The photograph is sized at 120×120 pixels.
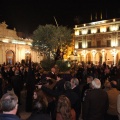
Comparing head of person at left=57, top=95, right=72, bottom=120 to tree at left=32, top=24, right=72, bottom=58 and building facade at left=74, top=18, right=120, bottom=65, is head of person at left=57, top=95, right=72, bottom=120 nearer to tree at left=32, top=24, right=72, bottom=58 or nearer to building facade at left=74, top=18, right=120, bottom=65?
tree at left=32, top=24, right=72, bottom=58

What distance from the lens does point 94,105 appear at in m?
5.30

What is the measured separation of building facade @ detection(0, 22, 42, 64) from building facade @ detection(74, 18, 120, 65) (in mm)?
11948

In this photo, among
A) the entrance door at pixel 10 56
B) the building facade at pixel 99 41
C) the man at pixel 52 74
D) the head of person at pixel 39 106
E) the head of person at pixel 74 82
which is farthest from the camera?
the building facade at pixel 99 41

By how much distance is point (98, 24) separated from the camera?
171 ft

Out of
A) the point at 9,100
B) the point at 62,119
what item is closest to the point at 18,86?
the point at 62,119

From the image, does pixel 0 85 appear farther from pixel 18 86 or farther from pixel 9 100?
pixel 9 100

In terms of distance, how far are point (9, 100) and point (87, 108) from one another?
2.60 meters

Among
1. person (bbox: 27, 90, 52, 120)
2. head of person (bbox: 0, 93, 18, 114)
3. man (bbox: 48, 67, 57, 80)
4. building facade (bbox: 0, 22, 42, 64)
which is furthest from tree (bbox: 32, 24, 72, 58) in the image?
head of person (bbox: 0, 93, 18, 114)

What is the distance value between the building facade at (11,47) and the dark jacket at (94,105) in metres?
37.0

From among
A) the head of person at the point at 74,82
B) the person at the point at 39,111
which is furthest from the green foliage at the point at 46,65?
the person at the point at 39,111

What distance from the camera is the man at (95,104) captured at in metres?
5.27

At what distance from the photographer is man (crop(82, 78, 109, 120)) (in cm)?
527

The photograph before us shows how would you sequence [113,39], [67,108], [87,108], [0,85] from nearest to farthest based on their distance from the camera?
[67,108] → [87,108] → [0,85] → [113,39]

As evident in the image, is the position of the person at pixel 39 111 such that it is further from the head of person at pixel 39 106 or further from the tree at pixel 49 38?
the tree at pixel 49 38
